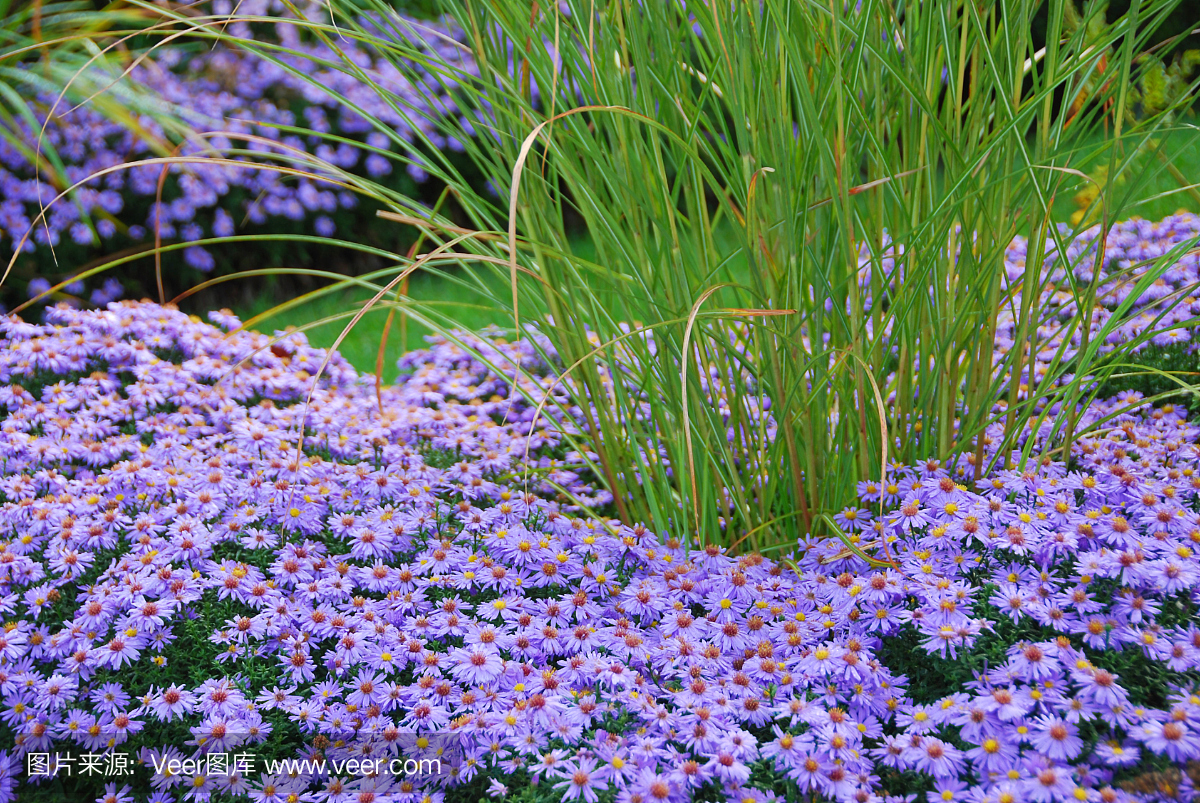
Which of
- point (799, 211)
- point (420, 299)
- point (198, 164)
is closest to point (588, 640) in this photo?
point (799, 211)

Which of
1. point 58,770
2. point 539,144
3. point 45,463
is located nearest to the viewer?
point 58,770

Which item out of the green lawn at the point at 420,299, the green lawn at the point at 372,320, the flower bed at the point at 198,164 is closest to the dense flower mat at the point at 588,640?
the green lawn at the point at 420,299

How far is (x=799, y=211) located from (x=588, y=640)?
92 centimetres

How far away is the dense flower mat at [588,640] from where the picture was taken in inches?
52.2

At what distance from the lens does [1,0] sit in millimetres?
5320

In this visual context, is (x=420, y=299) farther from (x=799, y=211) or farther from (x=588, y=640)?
(x=588, y=640)

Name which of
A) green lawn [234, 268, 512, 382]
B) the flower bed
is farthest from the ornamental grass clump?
the flower bed

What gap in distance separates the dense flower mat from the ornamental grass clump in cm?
18

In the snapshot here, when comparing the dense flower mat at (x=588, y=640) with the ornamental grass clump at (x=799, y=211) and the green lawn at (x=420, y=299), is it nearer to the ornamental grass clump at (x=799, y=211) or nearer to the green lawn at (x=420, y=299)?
the ornamental grass clump at (x=799, y=211)

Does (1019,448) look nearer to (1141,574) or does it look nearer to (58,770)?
(1141,574)

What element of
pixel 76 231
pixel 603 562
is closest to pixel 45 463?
pixel 603 562

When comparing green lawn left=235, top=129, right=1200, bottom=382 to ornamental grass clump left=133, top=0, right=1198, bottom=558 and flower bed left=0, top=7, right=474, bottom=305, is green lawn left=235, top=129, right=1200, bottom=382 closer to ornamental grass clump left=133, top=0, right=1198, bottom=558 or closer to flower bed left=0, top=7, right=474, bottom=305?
flower bed left=0, top=7, right=474, bottom=305

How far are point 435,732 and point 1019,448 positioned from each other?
1.54 metres

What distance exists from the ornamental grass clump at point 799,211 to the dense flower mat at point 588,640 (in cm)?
18
